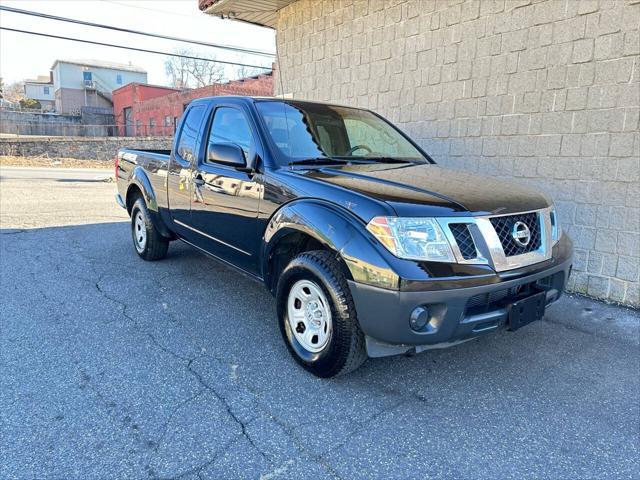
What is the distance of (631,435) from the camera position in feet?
8.78

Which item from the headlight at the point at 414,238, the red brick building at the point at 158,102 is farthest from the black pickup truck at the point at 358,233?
the red brick building at the point at 158,102

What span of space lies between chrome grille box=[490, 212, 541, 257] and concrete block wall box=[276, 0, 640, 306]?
2.23m

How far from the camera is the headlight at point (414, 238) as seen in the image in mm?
2562

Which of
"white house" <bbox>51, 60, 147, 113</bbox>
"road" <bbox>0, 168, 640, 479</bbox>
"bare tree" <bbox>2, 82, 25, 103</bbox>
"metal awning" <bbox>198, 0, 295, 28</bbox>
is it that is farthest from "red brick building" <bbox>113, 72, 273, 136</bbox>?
"bare tree" <bbox>2, 82, 25, 103</bbox>

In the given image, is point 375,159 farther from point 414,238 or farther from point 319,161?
point 414,238

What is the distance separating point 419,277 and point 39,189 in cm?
1387

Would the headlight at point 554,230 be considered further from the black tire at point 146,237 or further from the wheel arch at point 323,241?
the black tire at point 146,237

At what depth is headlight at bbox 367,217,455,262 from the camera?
256 cm

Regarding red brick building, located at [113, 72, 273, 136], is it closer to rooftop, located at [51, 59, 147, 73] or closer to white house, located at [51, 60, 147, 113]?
white house, located at [51, 60, 147, 113]

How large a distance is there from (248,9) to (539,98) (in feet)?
21.5

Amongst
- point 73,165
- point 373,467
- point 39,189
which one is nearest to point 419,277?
point 373,467

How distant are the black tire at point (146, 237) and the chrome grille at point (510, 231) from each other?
159 inches

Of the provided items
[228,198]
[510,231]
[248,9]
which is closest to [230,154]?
[228,198]

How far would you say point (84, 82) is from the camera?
6238cm
